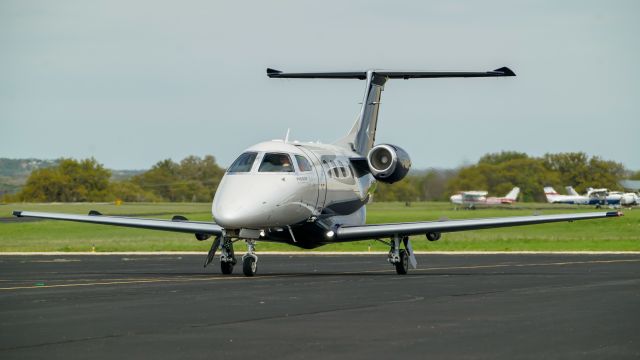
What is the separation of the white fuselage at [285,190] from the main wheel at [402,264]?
229 centimetres

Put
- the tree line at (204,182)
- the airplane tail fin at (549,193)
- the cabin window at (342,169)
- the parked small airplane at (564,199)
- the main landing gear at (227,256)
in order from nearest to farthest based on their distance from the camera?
the main landing gear at (227,256) < the cabin window at (342,169) < the tree line at (204,182) < the parked small airplane at (564,199) < the airplane tail fin at (549,193)

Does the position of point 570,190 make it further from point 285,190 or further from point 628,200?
A: point 285,190

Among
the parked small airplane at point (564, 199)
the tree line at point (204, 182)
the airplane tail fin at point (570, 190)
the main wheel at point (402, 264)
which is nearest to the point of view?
the main wheel at point (402, 264)

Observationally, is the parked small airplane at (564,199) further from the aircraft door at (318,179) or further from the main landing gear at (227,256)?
the main landing gear at (227,256)

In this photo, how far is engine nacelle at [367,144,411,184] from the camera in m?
33.3

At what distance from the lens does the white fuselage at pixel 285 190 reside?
27.5 meters

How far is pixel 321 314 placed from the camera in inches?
695

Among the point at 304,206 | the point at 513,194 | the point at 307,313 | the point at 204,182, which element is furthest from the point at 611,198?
the point at 307,313

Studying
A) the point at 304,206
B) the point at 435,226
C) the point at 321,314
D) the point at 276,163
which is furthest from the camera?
the point at 435,226

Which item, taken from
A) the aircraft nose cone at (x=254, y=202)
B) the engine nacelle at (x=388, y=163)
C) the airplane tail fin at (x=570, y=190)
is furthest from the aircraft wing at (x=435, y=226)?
the airplane tail fin at (x=570, y=190)

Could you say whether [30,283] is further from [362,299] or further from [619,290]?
[619,290]

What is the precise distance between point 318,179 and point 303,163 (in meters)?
0.91

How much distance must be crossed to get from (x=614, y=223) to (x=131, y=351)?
71.2 metres

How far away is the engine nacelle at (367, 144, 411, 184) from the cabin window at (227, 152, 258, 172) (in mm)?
5558
